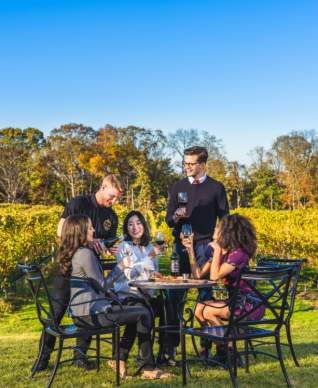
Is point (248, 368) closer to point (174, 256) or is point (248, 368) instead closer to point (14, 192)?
point (174, 256)

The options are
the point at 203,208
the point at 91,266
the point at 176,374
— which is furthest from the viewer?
the point at 203,208

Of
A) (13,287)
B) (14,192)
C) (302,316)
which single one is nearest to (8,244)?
(13,287)

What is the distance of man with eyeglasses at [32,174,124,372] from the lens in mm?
4375

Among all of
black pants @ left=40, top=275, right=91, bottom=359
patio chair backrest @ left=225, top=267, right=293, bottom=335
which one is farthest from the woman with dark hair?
patio chair backrest @ left=225, top=267, right=293, bottom=335

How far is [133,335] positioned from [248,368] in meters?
0.92

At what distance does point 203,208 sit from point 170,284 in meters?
1.15

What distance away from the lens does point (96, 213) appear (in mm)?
4801

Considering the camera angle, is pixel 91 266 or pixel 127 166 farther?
pixel 127 166

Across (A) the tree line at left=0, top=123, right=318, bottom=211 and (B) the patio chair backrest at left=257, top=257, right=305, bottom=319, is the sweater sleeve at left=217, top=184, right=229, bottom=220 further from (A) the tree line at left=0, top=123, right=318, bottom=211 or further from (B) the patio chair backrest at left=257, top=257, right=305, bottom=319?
(A) the tree line at left=0, top=123, right=318, bottom=211

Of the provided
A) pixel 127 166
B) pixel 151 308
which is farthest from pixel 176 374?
pixel 127 166

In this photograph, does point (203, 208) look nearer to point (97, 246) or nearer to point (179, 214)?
point (179, 214)

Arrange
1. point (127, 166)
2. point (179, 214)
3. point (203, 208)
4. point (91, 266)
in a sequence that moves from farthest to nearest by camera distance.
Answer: point (127, 166) < point (203, 208) < point (179, 214) < point (91, 266)

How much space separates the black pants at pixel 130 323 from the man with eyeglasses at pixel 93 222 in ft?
1.23

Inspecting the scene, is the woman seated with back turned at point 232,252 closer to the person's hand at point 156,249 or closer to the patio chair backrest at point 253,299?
the patio chair backrest at point 253,299
